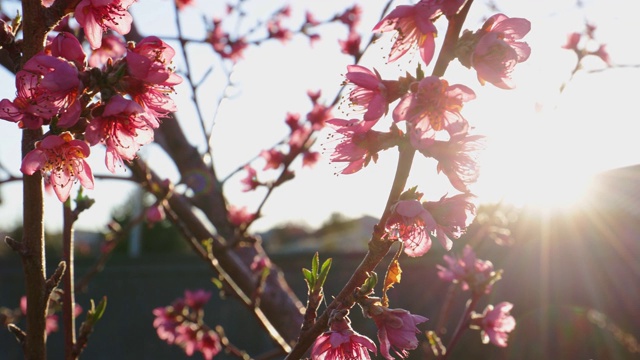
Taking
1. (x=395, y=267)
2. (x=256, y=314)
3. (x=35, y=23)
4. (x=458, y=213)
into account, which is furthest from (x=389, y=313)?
(x=256, y=314)

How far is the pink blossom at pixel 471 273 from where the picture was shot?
8.00 ft

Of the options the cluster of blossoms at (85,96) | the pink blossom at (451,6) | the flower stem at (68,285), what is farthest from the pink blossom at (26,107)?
the pink blossom at (451,6)

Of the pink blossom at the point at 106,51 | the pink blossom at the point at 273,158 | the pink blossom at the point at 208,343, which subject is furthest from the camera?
the pink blossom at the point at 273,158

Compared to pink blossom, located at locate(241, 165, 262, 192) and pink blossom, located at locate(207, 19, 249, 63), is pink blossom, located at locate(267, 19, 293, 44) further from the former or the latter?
pink blossom, located at locate(241, 165, 262, 192)

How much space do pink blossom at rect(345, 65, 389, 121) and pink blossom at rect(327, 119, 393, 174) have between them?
1.7 inches

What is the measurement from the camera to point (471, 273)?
8.10ft

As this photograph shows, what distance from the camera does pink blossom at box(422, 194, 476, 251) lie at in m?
1.23

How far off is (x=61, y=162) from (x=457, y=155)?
0.89 metres

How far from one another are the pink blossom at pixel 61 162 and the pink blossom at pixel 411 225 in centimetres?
69

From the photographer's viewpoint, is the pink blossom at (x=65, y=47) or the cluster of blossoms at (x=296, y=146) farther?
the cluster of blossoms at (x=296, y=146)

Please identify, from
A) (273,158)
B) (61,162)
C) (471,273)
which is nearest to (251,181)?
(273,158)

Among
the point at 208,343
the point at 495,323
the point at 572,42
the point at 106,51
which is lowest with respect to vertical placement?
the point at 208,343

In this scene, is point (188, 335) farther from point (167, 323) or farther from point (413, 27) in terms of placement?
point (413, 27)

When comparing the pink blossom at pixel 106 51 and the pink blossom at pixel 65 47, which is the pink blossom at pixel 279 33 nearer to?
the pink blossom at pixel 106 51
